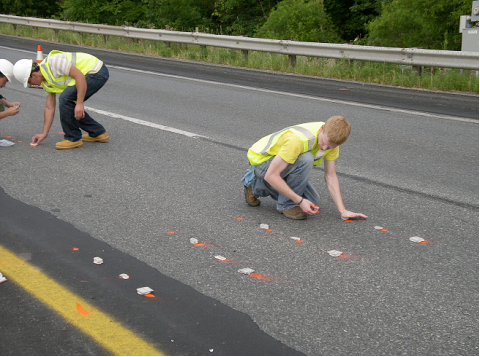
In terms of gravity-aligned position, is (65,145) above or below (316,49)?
below

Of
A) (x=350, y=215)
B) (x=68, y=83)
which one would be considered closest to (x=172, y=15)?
(x=68, y=83)

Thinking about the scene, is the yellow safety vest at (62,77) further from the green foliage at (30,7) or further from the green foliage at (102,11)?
the green foliage at (30,7)

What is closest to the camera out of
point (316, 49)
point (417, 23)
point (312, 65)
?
point (316, 49)

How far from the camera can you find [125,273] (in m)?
3.49

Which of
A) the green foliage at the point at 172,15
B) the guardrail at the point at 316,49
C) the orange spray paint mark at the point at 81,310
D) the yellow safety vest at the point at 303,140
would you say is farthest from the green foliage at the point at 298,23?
the orange spray paint mark at the point at 81,310

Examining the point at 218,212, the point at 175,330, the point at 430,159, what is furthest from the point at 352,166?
the point at 175,330

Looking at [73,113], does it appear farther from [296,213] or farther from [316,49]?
[316,49]

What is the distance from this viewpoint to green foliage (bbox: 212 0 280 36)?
2959 centimetres

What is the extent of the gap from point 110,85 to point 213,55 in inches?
200

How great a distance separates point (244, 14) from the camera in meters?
30.6

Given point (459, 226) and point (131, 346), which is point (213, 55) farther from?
point (131, 346)

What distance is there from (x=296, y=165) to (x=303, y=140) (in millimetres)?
219

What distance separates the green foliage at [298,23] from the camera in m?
21.9

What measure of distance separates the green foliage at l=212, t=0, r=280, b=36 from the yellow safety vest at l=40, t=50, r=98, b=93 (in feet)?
77.0
